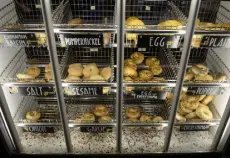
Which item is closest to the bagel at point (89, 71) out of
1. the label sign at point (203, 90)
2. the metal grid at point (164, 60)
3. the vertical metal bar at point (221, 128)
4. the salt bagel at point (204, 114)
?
the metal grid at point (164, 60)

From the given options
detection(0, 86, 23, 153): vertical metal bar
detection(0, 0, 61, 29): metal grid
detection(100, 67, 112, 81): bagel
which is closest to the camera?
detection(0, 86, 23, 153): vertical metal bar

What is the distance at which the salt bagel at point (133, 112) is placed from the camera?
309 cm

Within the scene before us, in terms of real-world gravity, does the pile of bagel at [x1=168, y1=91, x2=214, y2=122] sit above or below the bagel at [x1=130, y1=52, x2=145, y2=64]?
below

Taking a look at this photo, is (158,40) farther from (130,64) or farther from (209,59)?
(209,59)

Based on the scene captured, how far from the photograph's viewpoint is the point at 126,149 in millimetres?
3051

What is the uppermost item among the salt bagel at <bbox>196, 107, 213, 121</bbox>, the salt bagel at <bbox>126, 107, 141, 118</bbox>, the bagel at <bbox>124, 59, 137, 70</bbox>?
the bagel at <bbox>124, 59, 137, 70</bbox>

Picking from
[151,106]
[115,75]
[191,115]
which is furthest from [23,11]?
[191,115]

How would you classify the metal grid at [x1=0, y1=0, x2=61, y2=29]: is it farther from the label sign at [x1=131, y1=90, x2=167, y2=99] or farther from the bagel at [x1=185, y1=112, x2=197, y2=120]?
the bagel at [x1=185, y1=112, x2=197, y2=120]

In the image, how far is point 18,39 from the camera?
228cm

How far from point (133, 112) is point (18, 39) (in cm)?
149

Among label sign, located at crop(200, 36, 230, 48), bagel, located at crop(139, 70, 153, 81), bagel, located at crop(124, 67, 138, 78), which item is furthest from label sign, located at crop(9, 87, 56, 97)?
label sign, located at crop(200, 36, 230, 48)

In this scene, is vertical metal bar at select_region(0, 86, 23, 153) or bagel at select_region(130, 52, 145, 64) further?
bagel at select_region(130, 52, 145, 64)

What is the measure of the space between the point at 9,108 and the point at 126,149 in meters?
1.33

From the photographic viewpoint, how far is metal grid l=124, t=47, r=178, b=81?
2889 millimetres
